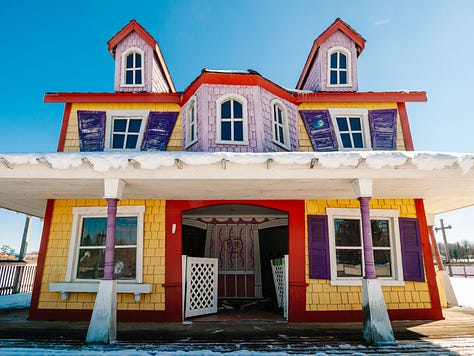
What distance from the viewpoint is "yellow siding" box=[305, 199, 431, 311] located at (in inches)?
278

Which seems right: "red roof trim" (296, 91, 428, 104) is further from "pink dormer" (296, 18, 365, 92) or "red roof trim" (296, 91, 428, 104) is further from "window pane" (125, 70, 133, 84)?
"window pane" (125, 70, 133, 84)

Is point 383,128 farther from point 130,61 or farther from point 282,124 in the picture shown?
point 130,61

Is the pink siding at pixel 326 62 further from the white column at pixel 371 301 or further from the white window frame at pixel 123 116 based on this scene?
the white window frame at pixel 123 116

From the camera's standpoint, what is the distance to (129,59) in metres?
9.52

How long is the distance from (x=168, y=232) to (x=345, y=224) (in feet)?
14.0

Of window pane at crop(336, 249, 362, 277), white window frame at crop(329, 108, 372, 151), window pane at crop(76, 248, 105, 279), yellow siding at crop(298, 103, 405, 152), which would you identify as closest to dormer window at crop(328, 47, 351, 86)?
yellow siding at crop(298, 103, 405, 152)

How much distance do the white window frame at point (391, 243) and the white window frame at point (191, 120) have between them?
3.79 metres

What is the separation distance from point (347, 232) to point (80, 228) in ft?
21.3

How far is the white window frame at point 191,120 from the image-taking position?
313 inches

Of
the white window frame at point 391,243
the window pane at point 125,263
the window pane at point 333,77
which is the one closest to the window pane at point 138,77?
the window pane at point 125,263

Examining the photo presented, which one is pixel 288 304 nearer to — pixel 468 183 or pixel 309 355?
pixel 309 355

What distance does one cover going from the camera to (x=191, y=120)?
8312mm

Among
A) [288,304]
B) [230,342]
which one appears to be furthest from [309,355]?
[288,304]

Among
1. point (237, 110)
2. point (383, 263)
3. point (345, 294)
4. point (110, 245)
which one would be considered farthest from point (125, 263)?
point (383, 263)
